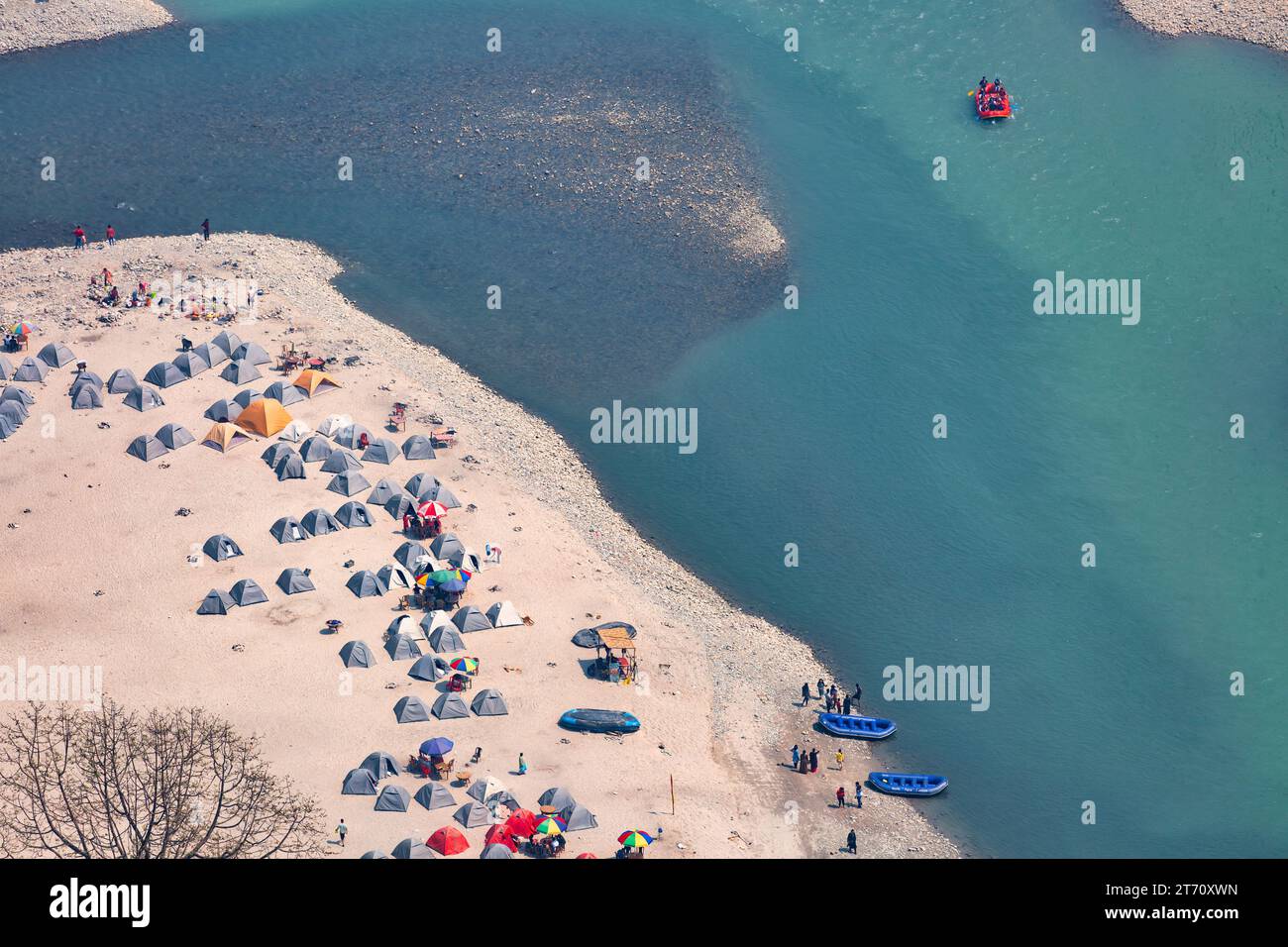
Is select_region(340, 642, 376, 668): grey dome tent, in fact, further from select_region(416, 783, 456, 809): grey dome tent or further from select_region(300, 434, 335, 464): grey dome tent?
select_region(300, 434, 335, 464): grey dome tent

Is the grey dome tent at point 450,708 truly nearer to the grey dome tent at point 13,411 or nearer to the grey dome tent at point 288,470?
the grey dome tent at point 288,470

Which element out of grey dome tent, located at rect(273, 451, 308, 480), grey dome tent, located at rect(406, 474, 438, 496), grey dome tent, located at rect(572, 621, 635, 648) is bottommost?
grey dome tent, located at rect(572, 621, 635, 648)

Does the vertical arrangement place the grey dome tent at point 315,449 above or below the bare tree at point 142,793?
above

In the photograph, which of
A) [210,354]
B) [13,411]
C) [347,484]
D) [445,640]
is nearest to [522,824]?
[445,640]

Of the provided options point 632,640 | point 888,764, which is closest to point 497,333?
point 632,640

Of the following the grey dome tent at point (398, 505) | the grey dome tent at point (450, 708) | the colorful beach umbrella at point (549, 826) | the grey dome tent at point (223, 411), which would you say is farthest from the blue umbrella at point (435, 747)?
the grey dome tent at point (223, 411)

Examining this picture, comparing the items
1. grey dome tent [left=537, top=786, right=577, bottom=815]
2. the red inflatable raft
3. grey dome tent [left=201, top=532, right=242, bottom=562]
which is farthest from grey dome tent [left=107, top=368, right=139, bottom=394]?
the red inflatable raft
